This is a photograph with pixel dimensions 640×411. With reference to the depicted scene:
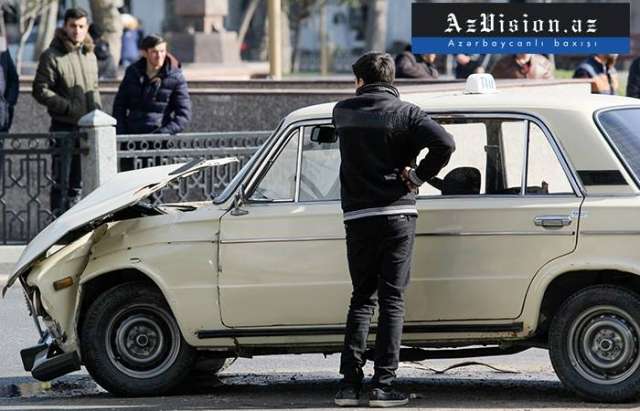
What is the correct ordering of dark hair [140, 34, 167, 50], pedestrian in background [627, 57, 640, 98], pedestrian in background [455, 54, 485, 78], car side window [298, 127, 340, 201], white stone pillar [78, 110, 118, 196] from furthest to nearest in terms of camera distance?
pedestrian in background [455, 54, 485, 78] < pedestrian in background [627, 57, 640, 98] < white stone pillar [78, 110, 118, 196] < dark hair [140, 34, 167, 50] < car side window [298, 127, 340, 201]

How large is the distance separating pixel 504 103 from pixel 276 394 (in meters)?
1.98

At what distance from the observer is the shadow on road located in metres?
7.81

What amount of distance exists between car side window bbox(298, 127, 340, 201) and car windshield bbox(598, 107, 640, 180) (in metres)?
1.32

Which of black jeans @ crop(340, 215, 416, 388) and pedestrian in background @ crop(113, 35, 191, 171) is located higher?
pedestrian in background @ crop(113, 35, 191, 171)

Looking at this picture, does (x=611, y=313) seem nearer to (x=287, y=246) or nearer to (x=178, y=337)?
(x=287, y=246)

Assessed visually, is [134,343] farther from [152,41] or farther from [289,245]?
[152,41]

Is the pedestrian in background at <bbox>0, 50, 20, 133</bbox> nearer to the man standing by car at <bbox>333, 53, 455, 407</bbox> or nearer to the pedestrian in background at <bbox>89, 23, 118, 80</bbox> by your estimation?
the pedestrian in background at <bbox>89, 23, 118, 80</bbox>

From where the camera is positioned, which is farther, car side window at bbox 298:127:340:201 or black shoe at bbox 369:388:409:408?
car side window at bbox 298:127:340:201

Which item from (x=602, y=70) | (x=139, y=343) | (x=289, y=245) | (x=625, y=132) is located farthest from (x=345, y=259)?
(x=602, y=70)

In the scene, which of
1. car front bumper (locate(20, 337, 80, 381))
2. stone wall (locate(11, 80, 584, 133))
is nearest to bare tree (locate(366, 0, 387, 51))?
stone wall (locate(11, 80, 584, 133))

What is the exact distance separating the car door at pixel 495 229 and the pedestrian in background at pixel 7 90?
7.75m

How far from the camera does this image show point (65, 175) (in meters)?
14.3

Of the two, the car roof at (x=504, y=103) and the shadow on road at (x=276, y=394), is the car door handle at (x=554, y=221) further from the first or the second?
the shadow on road at (x=276, y=394)
